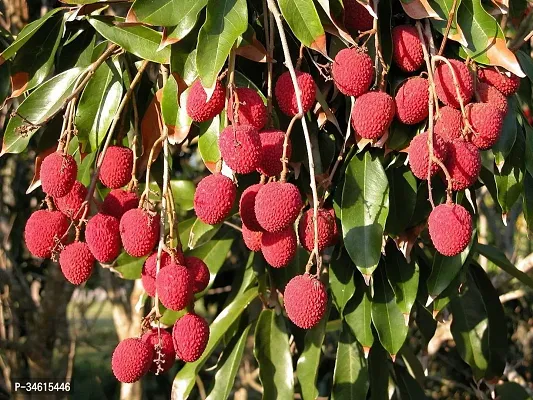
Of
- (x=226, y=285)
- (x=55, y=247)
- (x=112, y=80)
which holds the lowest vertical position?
(x=226, y=285)

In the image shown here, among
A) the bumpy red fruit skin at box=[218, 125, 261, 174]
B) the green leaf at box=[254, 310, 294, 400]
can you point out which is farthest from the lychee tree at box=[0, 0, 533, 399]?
the green leaf at box=[254, 310, 294, 400]

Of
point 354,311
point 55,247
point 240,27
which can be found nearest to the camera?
point 240,27

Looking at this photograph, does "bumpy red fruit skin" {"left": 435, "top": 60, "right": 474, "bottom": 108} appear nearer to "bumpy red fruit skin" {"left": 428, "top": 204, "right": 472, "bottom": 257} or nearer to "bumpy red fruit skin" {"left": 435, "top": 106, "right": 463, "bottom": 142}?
"bumpy red fruit skin" {"left": 435, "top": 106, "right": 463, "bottom": 142}

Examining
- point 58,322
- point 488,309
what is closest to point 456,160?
point 488,309

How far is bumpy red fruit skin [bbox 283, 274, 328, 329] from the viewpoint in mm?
784

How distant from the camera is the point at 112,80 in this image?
99 cm

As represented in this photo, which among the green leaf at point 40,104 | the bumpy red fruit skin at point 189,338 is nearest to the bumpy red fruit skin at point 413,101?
the bumpy red fruit skin at point 189,338

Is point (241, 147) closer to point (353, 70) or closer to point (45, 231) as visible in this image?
point (353, 70)

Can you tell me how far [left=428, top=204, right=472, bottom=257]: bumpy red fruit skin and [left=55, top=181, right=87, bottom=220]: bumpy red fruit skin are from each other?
1.42 feet

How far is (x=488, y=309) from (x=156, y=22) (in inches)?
33.8

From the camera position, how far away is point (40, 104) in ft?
3.25

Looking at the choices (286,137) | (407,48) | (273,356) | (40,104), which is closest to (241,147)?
(286,137)

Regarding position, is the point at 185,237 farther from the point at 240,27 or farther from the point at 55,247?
the point at 240,27

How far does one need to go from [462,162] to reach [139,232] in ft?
1.21
